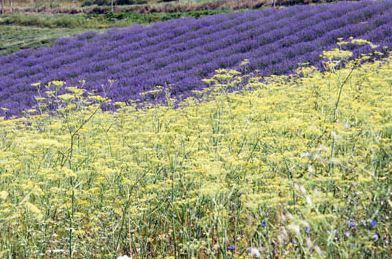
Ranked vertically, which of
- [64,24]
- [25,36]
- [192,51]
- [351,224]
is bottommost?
[25,36]

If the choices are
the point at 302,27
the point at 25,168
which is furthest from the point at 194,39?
the point at 25,168

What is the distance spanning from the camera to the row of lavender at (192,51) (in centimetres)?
1198

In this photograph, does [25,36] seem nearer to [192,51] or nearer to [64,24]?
[64,24]

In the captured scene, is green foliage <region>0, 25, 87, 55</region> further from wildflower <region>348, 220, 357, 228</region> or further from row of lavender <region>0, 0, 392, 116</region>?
wildflower <region>348, 220, 357, 228</region>

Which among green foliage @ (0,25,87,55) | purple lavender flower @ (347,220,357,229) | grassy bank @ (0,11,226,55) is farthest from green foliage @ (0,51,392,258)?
grassy bank @ (0,11,226,55)

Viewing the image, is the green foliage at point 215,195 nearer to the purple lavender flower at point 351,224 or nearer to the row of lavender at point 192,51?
the purple lavender flower at point 351,224

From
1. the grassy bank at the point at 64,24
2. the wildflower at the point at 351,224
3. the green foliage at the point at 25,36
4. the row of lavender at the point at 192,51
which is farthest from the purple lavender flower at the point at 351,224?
the grassy bank at the point at 64,24

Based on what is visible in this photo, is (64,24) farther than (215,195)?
Yes

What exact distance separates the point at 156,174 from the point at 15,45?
24.0 m

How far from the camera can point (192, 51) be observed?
14.5 meters

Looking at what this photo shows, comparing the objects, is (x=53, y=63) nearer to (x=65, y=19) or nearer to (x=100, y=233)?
(x=100, y=233)

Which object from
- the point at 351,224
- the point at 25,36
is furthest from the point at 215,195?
the point at 25,36

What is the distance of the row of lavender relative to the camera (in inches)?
472

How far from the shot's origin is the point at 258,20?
16.2 metres
